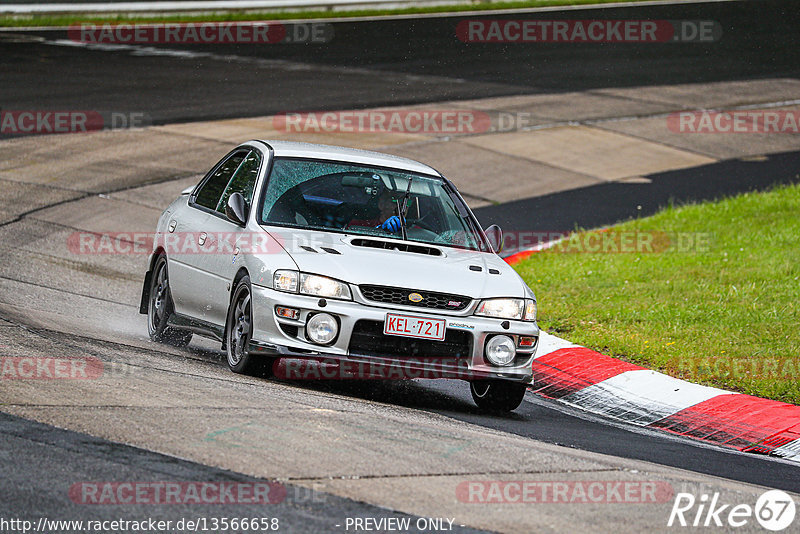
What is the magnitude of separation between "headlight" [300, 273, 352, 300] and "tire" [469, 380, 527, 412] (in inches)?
45.6

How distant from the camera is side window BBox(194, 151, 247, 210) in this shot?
9.24 m

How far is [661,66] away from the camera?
26.8 meters

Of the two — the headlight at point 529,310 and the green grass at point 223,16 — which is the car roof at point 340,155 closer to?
the headlight at point 529,310

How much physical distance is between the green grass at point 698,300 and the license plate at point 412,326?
2.61 m

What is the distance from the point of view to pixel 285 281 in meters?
7.54

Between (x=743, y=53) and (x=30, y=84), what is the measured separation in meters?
16.1

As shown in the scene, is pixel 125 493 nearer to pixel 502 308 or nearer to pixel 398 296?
pixel 398 296

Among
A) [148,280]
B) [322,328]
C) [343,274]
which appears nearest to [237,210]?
[343,274]

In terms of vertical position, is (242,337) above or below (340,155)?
below

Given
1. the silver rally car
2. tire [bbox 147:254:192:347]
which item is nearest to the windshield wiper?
the silver rally car

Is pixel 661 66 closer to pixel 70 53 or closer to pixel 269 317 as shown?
pixel 70 53

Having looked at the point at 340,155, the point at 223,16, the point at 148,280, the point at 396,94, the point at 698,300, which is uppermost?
the point at 223,16

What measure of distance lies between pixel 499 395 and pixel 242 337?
1708 mm

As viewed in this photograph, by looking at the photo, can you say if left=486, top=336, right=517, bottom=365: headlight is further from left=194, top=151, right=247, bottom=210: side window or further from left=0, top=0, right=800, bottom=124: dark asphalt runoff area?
left=0, top=0, right=800, bottom=124: dark asphalt runoff area
